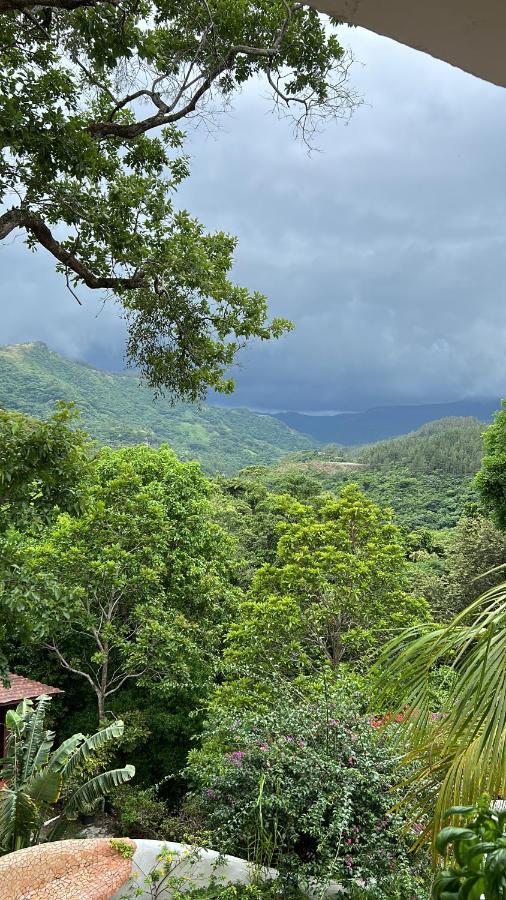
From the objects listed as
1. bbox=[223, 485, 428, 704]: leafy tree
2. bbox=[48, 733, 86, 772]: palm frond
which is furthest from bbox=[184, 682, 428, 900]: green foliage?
bbox=[223, 485, 428, 704]: leafy tree

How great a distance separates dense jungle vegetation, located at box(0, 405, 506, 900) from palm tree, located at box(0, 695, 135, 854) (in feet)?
0.17

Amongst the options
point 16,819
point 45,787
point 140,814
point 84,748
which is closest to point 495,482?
point 140,814

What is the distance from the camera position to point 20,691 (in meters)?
12.4

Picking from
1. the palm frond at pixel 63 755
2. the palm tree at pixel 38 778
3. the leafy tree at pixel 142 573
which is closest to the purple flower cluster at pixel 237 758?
the palm tree at pixel 38 778

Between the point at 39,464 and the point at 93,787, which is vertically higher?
the point at 39,464

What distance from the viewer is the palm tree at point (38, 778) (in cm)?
734

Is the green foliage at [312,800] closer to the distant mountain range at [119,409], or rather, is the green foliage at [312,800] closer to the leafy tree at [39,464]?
the leafy tree at [39,464]

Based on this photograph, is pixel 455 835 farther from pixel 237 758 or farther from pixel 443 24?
pixel 237 758

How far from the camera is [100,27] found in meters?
4.61

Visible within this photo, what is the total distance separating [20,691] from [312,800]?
829 cm

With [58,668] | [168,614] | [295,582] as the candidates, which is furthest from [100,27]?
[58,668]

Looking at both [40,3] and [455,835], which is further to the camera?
[40,3]

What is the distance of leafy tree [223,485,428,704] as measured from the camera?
10.4 metres

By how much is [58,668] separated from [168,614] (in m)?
4.09
